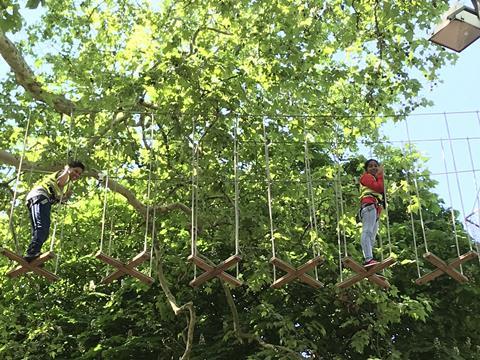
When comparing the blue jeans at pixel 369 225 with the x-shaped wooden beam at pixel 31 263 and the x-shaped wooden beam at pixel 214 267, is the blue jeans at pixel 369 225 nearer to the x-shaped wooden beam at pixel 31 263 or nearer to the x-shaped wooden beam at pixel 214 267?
the x-shaped wooden beam at pixel 214 267

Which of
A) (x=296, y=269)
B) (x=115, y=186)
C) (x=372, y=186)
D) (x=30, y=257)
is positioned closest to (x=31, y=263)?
(x=30, y=257)

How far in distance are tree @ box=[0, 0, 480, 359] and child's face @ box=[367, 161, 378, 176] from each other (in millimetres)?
525

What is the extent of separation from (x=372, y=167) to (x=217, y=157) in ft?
8.77

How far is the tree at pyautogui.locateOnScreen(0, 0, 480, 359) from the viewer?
27.9 feet

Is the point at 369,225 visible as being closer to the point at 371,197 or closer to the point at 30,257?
the point at 371,197

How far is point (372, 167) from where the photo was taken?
23.1 feet

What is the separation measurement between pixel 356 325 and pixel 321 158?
3.54m

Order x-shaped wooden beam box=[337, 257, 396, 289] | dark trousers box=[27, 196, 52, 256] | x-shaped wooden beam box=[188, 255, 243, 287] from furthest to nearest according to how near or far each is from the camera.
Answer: dark trousers box=[27, 196, 52, 256], x-shaped wooden beam box=[337, 257, 396, 289], x-shaped wooden beam box=[188, 255, 243, 287]

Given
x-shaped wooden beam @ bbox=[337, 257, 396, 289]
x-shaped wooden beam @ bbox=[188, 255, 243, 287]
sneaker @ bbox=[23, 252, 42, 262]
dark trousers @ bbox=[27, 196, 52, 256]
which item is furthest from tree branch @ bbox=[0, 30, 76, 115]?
x-shaped wooden beam @ bbox=[337, 257, 396, 289]

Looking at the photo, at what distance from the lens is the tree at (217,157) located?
852 centimetres

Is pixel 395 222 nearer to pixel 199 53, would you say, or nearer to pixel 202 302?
pixel 202 302

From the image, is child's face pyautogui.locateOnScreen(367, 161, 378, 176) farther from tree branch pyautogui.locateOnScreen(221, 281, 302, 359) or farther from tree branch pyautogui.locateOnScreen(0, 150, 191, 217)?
tree branch pyautogui.locateOnScreen(221, 281, 302, 359)

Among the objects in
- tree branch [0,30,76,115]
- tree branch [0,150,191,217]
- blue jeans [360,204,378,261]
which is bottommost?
blue jeans [360,204,378,261]

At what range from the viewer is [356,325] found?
9.98m
